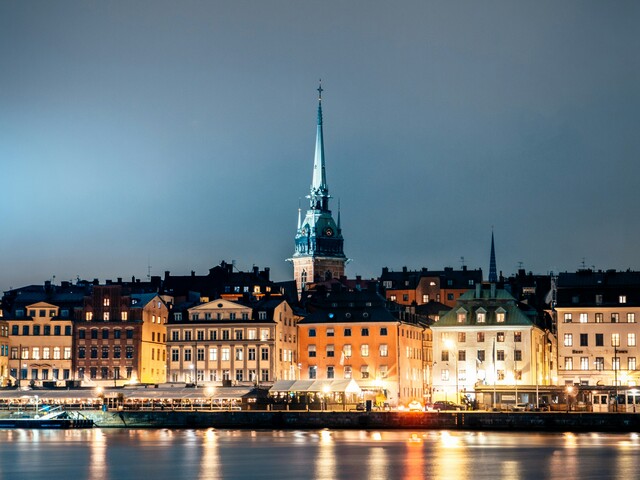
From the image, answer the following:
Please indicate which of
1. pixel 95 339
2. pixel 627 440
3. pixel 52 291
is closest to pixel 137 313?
pixel 95 339

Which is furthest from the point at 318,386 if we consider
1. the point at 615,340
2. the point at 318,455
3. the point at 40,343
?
the point at 40,343

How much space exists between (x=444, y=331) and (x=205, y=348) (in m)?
23.4

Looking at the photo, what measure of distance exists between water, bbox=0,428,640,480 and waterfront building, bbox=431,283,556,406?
1538 centimetres

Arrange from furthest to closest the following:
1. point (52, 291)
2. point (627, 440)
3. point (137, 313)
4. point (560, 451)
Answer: point (52, 291) < point (137, 313) < point (627, 440) < point (560, 451)

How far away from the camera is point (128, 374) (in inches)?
6029

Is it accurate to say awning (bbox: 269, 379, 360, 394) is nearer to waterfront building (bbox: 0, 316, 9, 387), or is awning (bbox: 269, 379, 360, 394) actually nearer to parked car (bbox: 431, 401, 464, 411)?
parked car (bbox: 431, 401, 464, 411)

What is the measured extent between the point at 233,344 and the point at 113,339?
473 inches

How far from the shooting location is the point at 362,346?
5930 inches

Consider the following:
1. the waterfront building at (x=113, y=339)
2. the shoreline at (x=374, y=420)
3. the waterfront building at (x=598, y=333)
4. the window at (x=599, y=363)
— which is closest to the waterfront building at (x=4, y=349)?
the waterfront building at (x=113, y=339)

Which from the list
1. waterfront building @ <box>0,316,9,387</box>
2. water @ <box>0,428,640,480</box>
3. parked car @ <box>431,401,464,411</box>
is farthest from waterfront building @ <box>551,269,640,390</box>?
waterfront building @ <box>0,316,9,387</box>

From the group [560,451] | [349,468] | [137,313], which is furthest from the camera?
[137,313]

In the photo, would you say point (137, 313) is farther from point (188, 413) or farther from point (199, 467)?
point (199, 467)

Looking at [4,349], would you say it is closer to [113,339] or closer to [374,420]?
[113,339]

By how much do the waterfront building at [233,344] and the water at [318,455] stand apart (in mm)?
20780
